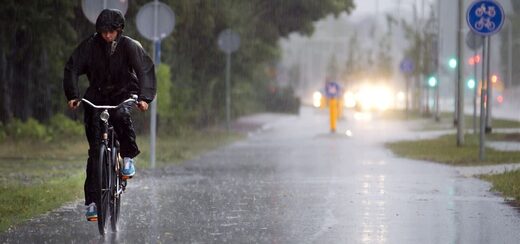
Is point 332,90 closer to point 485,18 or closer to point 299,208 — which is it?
point 485,18

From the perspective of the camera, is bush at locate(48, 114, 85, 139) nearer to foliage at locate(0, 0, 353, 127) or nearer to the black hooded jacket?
foliage at locate(0, 0, 353, 127)

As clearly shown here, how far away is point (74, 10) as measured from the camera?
26.9m

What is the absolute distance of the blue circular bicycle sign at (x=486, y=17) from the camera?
20.4 metres


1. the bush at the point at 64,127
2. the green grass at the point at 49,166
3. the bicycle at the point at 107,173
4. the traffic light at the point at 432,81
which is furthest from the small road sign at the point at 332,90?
the bicycle at the point at 107,173

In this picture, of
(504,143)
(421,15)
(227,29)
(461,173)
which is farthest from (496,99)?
(461,173)

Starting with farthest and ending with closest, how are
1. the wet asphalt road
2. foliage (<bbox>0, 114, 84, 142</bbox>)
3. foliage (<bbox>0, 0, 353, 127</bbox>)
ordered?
foliage (<bbox>0, 114, 84, 142</bbox>) < foliage (<bbox>0, 0, 353, 127</bbox>) < the wet asphalt road

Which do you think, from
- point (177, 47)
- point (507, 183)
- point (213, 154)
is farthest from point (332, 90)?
point (507, 183)

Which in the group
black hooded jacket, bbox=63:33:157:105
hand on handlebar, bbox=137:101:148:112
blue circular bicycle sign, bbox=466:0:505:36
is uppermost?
blue circular bicycle sign, bbox=466:0:505:36

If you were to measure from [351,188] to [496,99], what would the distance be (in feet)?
276

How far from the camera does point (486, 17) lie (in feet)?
67.1

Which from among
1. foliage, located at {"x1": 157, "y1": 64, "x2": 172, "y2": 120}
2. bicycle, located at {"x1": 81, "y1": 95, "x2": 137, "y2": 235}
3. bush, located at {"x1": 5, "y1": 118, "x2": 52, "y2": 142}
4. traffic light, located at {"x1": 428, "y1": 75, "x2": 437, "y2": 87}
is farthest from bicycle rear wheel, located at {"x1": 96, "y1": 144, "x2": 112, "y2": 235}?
traffic light, located at {"x1": 428, "y1": 75, "x2": 437, "y2": 87}

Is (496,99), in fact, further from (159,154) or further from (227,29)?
(159,154)

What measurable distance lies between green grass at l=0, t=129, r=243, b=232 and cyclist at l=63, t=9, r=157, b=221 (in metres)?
1.34

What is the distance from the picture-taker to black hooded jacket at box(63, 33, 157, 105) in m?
10.4
